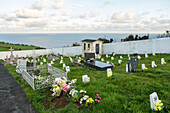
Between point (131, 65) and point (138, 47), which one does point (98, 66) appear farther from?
point (138, 47)

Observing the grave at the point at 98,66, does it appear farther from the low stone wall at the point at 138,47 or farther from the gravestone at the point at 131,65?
the low stone wall at the point at 138,47

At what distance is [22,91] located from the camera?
6375 millimetres

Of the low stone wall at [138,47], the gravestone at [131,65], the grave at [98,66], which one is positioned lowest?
the grave at [98,66]

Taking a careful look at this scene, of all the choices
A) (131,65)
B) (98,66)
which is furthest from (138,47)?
(131,65)

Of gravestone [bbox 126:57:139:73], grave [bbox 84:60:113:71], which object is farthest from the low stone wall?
gravestone [bbox 126:57:139:73]

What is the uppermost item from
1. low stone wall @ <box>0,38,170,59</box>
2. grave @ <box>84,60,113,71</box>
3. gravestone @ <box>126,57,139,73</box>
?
low stone wall @ <box>0,38,170,59</box>

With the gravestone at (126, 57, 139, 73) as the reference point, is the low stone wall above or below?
above

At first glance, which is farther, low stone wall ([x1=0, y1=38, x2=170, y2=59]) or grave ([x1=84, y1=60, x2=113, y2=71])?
low stone wall ([x1=0, y1=38, x2=170, y2=59])

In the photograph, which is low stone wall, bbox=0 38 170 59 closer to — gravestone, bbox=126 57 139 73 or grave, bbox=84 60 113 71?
grave, bbox=84 60 113 71

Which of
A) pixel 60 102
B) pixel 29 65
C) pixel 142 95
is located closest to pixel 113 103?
pixel 142 95

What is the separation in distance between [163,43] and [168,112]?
1303cm

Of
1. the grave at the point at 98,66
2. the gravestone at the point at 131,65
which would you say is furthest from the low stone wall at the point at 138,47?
the gravestone at the point at 131,65

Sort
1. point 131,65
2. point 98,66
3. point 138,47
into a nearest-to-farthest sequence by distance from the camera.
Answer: point 131,65
point 98,66
point 138,47

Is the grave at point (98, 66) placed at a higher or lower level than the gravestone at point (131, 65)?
lower
